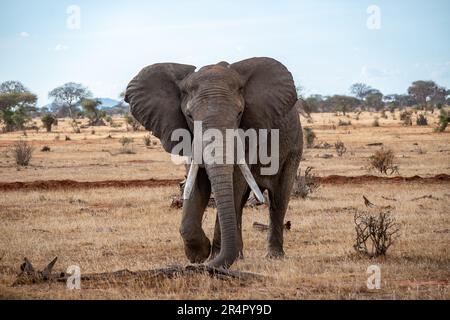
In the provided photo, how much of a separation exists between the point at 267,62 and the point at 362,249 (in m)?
3.20

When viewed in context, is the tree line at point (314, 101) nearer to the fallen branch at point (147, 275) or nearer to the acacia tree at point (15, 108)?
the acacia tree at point (15, 108)

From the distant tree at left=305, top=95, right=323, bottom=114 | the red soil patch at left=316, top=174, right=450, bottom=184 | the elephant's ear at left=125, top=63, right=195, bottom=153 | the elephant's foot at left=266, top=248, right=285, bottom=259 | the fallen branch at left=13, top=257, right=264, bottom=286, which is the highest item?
the distant tree at left=305, top=95, right=323, bottom=114

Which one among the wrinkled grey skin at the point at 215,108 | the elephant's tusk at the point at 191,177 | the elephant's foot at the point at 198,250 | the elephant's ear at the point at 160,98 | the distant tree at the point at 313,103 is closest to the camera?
the wrinkled grey skin at the point at 215,108

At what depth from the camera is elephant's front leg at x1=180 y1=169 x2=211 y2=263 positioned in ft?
30.9

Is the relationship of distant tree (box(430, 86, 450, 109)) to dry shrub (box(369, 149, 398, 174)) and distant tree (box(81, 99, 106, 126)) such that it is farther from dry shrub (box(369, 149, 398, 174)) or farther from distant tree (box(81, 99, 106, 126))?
dry shrub (box(369, 149, 398, 174))

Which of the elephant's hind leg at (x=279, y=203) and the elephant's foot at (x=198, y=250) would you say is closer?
the elephant's foot at (x=198, y=250)

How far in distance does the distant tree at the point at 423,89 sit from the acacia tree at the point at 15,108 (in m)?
49.6

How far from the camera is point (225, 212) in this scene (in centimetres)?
851

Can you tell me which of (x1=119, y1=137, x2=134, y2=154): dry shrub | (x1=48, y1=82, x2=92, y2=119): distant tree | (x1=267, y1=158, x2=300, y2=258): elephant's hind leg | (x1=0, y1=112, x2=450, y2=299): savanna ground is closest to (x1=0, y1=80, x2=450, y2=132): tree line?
(x1=48, y1=82, x2=92, y2=119): distant tree

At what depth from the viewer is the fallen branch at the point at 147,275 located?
320 inches

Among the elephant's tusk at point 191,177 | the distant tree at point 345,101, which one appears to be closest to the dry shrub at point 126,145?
the elephant's tusk at point 191,177

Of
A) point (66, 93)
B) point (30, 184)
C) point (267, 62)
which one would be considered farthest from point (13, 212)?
point (66, 93)

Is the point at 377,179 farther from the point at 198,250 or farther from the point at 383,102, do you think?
the point at 383,102
